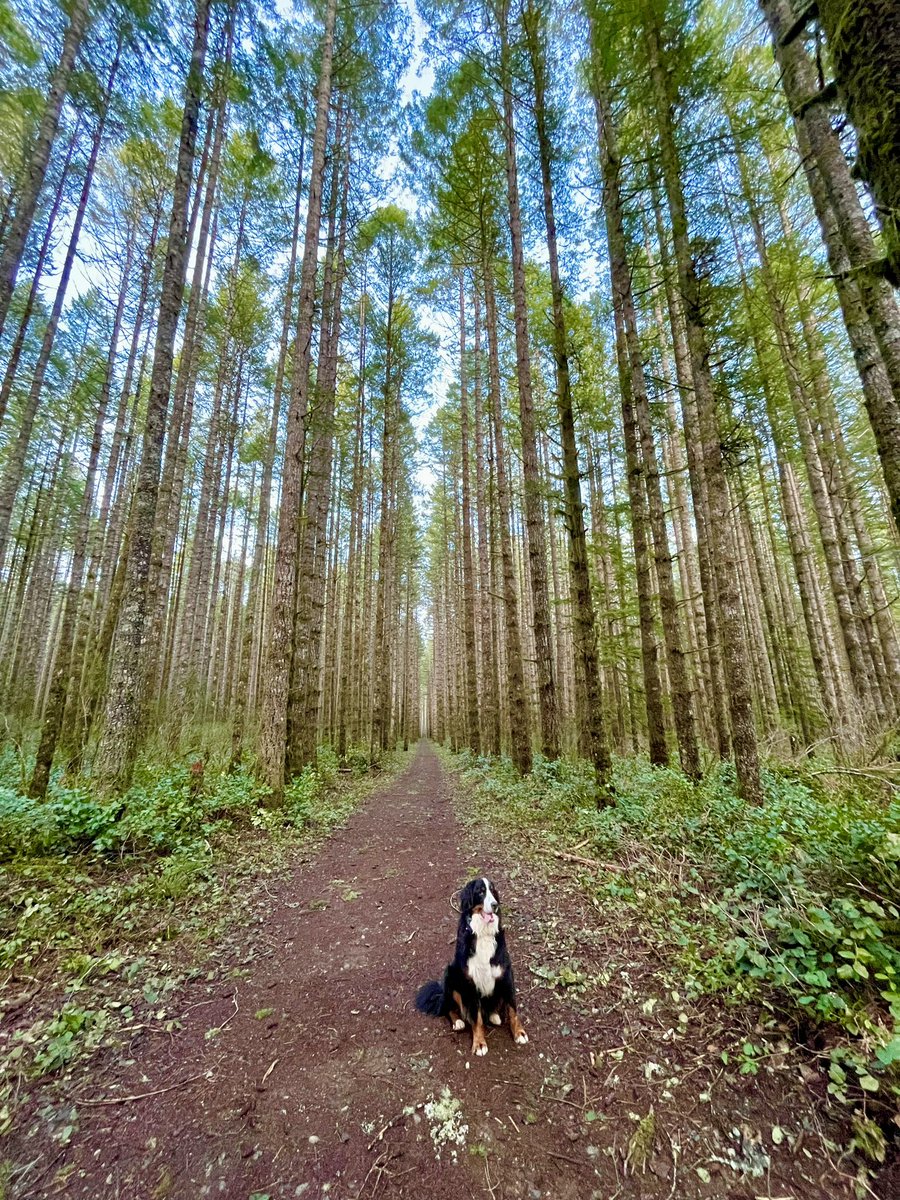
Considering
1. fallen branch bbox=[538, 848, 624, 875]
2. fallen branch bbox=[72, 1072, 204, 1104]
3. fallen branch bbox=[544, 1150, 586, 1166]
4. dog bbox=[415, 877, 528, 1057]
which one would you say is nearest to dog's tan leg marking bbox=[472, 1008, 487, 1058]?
dog bbox=[415, 877, 528, 1057]

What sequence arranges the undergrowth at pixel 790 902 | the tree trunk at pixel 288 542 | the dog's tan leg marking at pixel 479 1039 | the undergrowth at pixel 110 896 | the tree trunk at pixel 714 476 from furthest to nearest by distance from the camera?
1. the tree trunk at pixel 288 542
2. the tree trunk at pixel 714 476
3. the undergrowth at pixel 110 896
4. the dog's tan leg marking at pixel 479 1039
5. the undergrowth at pixel 790 902

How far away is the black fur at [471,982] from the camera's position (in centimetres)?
264

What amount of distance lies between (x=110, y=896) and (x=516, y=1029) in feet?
11.4

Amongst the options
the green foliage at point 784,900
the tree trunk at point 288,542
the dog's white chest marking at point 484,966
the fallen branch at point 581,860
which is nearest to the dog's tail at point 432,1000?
the dog's white chest marking at point 484,966

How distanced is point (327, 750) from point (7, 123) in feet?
55.1

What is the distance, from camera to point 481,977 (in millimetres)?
2629

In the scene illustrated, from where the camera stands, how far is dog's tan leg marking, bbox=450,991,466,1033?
2.68m

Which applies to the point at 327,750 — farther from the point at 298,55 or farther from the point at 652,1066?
the point at 298,55

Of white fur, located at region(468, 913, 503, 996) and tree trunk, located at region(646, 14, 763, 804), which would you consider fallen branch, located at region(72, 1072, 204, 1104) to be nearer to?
white fur, located at region(468, 913, 503, 996)

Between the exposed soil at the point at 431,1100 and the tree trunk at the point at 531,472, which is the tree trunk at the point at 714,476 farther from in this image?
the tree trunk at the point at 531,472

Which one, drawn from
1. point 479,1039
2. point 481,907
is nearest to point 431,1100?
point 479,1039

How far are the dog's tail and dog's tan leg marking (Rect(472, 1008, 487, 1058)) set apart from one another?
269 mm

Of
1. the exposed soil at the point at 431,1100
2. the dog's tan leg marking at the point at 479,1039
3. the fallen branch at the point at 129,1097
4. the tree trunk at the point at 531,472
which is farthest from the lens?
the tree trunk at the point at 531,472

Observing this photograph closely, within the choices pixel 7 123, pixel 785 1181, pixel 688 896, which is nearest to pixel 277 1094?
pixel 785 1181
